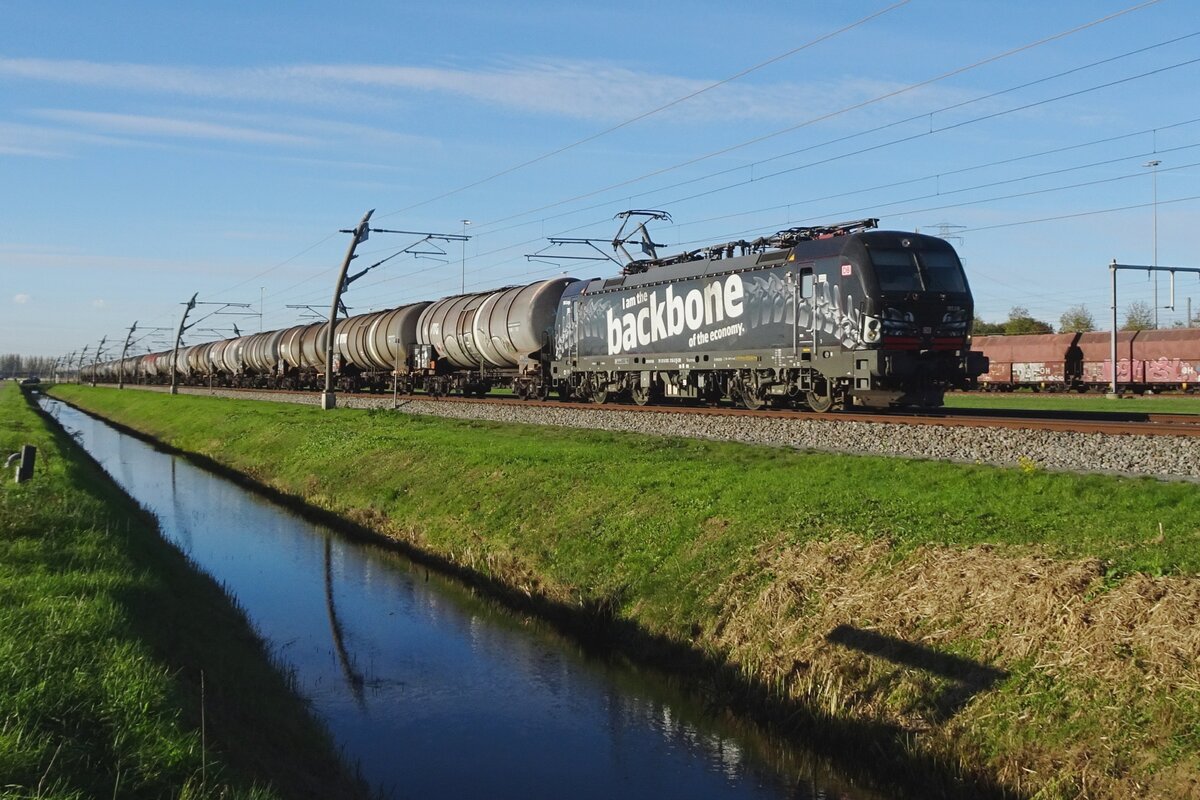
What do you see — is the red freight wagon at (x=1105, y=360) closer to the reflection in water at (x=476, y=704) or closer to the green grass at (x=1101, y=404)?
the green grass at (x=1101, y=404)

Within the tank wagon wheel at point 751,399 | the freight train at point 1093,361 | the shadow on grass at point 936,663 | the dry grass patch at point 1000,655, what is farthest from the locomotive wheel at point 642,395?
the freight train at point 1093,361

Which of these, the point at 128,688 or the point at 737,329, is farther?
the point at 737,329

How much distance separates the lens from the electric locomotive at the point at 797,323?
22969 mm

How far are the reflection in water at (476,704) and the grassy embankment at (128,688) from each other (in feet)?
2.89

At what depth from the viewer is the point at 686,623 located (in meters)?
12.5

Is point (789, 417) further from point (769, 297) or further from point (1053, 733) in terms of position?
point (1053, 733)

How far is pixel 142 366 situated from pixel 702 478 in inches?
4680

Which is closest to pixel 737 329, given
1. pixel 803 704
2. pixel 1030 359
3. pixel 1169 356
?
pixel 803 704

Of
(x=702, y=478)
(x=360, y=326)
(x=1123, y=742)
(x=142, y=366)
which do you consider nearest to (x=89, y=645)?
(x=1123, y=742)

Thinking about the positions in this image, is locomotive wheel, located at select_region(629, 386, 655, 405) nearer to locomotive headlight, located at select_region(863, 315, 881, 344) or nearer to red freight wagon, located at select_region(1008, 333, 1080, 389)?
locomotive headlight, located at select_region(863, 315, 881, 344)

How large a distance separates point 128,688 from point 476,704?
194 inches

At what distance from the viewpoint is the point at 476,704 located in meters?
11.7

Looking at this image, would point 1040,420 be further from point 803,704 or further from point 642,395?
point 642,395

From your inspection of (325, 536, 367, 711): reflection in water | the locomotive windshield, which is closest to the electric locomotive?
the locomotive windshield
